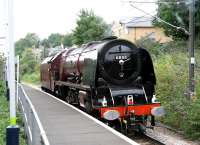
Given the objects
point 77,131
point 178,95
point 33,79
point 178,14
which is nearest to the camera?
point 77,131

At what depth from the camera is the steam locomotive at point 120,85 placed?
17.5 meters

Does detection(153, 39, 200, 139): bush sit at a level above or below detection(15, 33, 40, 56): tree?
below

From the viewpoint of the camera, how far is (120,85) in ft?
60.3

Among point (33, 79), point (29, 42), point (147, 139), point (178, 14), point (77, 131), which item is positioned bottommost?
point (147, 139)

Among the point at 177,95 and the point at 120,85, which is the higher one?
the point at 120,85

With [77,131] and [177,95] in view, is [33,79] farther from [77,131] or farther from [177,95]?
[77,131]

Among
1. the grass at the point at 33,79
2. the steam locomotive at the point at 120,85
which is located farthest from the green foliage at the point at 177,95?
the grass at the point at 33,79

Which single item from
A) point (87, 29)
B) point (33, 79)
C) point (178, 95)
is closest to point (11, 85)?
point (178, 95)

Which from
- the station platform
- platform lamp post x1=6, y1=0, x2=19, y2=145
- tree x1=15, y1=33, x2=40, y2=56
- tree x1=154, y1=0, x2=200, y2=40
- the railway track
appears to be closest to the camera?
platform lamp post x1=6, y1=0, x2=19, y2=145

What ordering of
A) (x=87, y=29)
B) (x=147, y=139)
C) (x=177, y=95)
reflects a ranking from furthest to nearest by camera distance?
(x=87, y=29), (x=177, y=95), (x=147, y=139)

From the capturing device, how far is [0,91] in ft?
121

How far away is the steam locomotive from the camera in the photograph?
17.5 meters

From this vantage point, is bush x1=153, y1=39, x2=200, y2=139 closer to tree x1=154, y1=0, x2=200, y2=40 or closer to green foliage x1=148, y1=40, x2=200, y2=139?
green foliage x1=148, y1=40, x2=200, y2=139

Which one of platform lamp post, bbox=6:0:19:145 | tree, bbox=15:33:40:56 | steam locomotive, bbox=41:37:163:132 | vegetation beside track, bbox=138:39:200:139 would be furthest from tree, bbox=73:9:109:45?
tree, bbox=15:33:40:56
